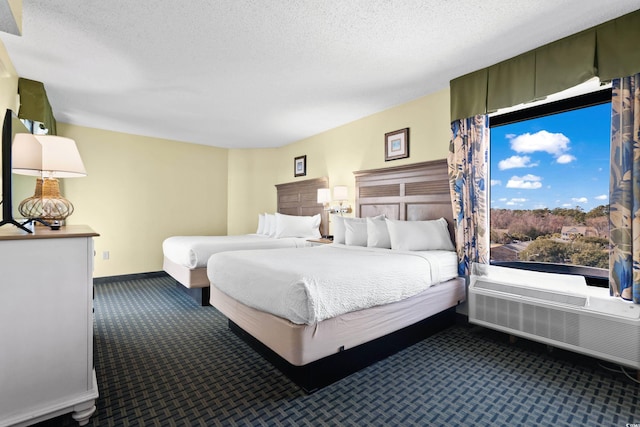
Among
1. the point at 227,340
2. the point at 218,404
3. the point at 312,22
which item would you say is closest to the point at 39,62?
the point at 312,22

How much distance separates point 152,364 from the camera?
221 cm

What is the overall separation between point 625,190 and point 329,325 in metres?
2.34

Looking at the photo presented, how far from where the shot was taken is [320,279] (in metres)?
1.89

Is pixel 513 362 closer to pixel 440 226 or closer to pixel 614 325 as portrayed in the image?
pixel 614 325

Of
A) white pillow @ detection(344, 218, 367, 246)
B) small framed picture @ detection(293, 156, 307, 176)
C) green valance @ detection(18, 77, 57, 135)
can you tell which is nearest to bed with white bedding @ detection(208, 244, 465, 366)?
white pillow @ detection(344, 218, 367, 246)

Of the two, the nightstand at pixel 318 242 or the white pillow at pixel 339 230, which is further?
the nightstand at pixel 318 242

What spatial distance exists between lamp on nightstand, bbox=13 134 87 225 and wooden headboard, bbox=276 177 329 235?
3.39 m

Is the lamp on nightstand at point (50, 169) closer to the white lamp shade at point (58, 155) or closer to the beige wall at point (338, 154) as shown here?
the white lamp shade at point (58, 155)

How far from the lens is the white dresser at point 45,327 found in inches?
55.0

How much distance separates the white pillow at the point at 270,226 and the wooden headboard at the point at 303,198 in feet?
1.83

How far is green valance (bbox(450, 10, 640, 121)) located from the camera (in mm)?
2102

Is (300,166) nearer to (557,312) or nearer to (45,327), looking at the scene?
(557,312)

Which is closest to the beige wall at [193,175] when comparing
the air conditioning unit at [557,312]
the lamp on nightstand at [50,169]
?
the air conditioning unit at [557,312]

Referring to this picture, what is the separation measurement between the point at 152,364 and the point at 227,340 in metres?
0.61
